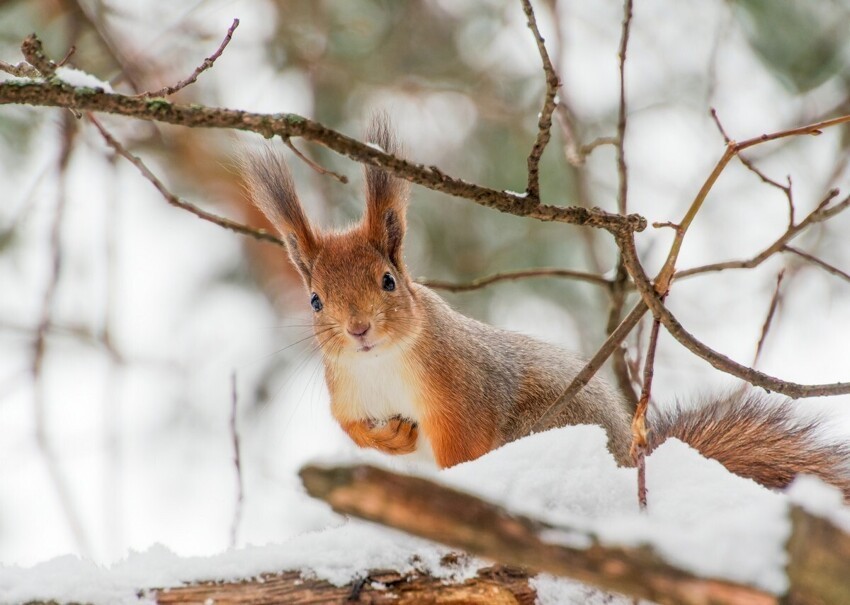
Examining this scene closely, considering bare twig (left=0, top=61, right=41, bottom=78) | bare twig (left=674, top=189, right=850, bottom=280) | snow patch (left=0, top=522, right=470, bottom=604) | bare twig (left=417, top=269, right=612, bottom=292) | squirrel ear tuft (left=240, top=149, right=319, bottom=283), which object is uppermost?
squirrel ear tuft (left=240, top=149, right=319, bottom=283)

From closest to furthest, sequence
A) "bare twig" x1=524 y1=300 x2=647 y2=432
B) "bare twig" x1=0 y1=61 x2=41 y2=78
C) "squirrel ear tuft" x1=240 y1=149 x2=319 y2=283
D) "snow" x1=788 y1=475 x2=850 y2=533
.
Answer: "snow" x1=788 y1=475 x2=850 y2=533, "bare twig" x1=0 y1=61 x2=41 y2=78, "bare twig" x1=524 y1=300 x2=647 y2=432, "squirrel ear tuft" x1=240 y1=149 x2=319 y2=283

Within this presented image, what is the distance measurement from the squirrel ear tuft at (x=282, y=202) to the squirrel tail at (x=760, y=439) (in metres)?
1.01

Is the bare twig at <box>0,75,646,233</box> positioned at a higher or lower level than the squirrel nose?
lower

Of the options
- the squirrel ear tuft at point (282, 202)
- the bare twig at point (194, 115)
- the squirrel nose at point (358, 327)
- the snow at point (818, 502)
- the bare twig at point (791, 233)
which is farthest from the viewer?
the squirrel ear tuft at point (282, 202)

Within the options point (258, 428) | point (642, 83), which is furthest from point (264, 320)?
point (642, 83)

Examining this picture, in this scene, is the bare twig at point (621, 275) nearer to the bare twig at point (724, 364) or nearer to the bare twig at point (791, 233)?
the bare twig at point (791, 233)

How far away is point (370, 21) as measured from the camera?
436cm

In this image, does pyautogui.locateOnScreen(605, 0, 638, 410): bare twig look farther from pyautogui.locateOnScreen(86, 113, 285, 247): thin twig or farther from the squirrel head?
pyautogui.locateOnScreen(86, 113, 285, 247): thin twig

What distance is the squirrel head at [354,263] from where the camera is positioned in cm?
239

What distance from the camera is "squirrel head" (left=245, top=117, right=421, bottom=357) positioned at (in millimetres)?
2393

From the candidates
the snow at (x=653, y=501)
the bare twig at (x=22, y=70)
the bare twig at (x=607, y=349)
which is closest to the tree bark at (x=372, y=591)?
the snow at (x=653, y=501)

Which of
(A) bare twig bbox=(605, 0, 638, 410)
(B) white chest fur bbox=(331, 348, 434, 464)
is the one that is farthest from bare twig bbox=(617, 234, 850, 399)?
(B) white chest fur bbox=(331, 348, 434, 464)

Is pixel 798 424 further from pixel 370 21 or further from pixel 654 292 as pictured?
pixel 370 21

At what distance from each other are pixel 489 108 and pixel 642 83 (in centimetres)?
69
